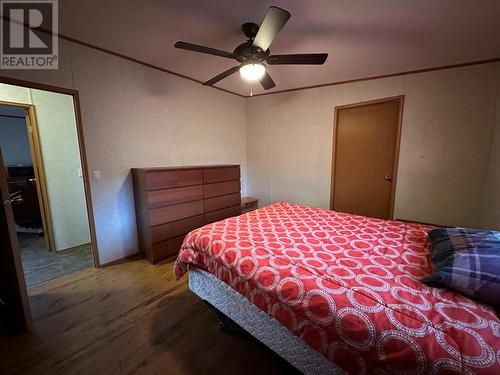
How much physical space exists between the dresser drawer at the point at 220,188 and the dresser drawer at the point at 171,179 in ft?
0.60

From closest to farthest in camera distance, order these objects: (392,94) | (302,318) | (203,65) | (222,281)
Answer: (302,318) < (222,281) < (203,65) < (392,94)

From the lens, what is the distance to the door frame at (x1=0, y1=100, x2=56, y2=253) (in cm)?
259

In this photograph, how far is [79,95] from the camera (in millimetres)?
2160

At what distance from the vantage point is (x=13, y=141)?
14.3 ft

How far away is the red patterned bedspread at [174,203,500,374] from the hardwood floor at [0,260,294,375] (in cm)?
45

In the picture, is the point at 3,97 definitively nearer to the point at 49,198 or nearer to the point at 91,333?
the point at 49,198

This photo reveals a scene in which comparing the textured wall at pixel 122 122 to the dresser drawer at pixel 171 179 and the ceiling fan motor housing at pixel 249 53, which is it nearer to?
the dresser drawer at pixel 171 179

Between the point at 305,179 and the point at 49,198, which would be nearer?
the point at 49,198

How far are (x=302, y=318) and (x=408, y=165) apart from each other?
9.26ft

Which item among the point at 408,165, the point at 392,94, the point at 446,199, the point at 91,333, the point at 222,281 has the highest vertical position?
the point at 392,94

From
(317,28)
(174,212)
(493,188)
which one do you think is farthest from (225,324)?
(493,188)

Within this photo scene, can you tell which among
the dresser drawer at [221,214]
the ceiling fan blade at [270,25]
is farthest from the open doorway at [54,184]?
the ceiling fan blade at [270,25]

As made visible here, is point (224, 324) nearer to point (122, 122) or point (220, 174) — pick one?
point (220, 174)

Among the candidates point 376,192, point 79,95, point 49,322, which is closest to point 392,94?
point 376,192
